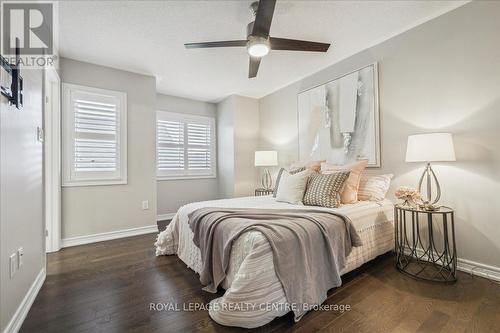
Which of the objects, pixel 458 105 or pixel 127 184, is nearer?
pixel 458 105

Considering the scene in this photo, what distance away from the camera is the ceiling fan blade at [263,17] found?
5.36 feet

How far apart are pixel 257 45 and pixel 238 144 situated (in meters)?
2.66

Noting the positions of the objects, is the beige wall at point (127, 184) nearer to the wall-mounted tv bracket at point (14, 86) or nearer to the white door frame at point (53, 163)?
the white door frame at point (53, 163)

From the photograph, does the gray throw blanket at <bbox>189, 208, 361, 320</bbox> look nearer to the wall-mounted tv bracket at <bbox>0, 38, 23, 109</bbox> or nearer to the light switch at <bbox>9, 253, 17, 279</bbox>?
the light switch at <bbox>9, 253, 17, 279</bbox>

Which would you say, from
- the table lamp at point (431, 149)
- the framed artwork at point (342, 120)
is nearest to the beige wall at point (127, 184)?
the framed artwork at point (342, 120)

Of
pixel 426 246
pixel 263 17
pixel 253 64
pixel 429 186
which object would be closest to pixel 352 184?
pixel 429 186

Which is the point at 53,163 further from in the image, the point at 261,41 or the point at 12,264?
the point at 261,41

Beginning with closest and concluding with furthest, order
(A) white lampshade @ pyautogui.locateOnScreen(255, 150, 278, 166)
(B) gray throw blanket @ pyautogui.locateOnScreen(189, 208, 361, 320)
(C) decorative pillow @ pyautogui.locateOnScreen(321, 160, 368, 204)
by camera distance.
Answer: (B) gray throw blanket @ pyautogui.locateOnScreen(189, 208, 361, 320), (C) decorative pillow @ pyautogui.locateOnScreen(321, 160, 368, 204), (A) white lampshade @ pyautogui.locateOnScreen(255, 150, 278, 166)

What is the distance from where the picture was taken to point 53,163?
9.43 ft

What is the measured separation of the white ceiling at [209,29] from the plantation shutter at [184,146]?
4.10 ft

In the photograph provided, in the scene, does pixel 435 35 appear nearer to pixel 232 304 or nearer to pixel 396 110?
pixel 396 110

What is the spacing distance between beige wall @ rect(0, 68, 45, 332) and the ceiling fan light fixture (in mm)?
1721

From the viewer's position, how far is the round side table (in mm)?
2068

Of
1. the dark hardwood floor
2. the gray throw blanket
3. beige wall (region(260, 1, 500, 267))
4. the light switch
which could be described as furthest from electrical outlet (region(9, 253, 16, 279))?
beige wall (region(260, 1, 500, 267))
